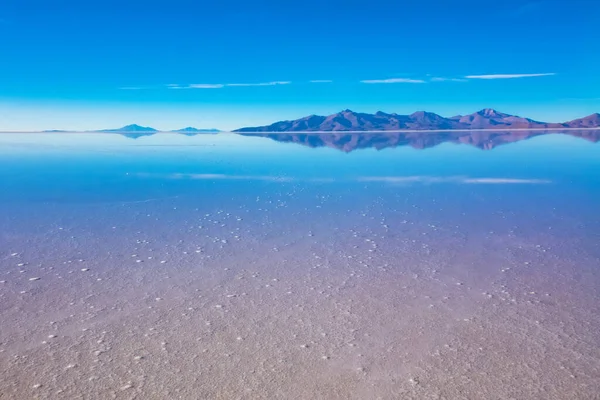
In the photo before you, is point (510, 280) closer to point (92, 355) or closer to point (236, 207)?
point (92, 355)

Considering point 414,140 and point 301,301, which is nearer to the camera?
point 301,301

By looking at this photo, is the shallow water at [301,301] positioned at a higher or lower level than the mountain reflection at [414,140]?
lower

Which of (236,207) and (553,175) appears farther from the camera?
(553,175)

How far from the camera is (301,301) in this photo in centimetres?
616

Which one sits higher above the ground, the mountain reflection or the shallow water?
the mountain reflection

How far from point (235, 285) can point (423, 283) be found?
2.71 meters

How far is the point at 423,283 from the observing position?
6746mm

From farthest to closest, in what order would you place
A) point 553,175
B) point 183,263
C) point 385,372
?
point 553,175, point 183,263, point 385,372

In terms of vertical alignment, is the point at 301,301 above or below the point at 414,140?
below

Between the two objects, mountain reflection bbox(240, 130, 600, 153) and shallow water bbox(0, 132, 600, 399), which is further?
Result: mountain reflection bbox(240, 130, 600, 153)

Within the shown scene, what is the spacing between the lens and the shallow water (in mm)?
4375

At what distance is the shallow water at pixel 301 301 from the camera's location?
438cm

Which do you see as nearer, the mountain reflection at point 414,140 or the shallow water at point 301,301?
the shallow water at point 301,301

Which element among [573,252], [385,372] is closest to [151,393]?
[385,372]
